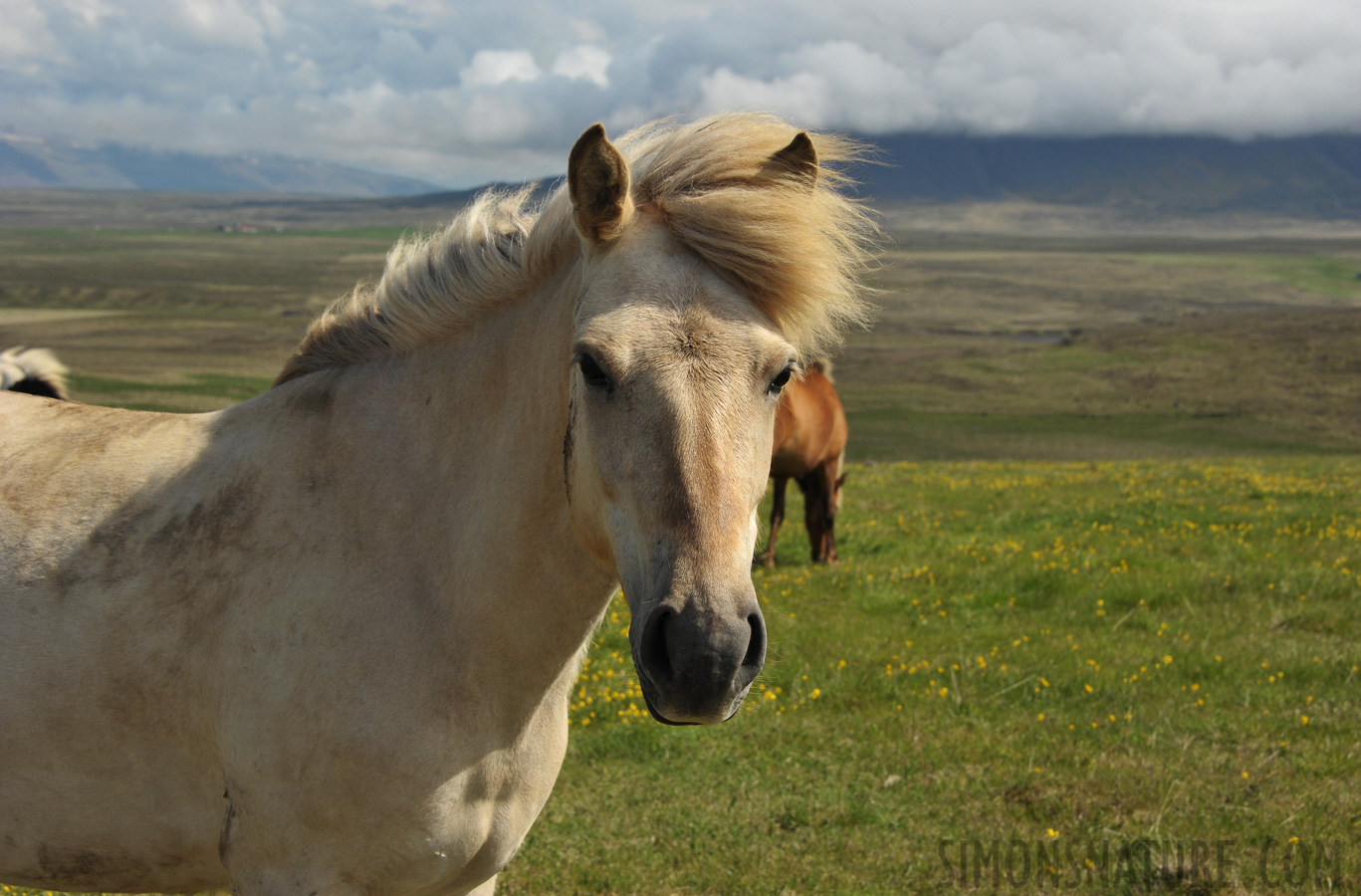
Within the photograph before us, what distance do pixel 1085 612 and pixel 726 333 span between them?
664 centimetres

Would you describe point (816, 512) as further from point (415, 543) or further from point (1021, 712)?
point (415, 543)

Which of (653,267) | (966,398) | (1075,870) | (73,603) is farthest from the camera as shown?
(966,398)

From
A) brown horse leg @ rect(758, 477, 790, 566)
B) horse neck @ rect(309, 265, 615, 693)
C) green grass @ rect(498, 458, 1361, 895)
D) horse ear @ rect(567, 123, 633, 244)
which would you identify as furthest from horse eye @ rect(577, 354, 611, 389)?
brown horse leg @ rect(758, 477, 790, 566)

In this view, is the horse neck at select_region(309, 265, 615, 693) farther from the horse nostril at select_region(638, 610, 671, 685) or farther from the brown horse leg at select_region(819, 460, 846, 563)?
the brown horse leg at select_region(819, 460, 846, 563)

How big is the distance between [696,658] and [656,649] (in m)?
0.12

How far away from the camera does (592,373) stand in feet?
7.61

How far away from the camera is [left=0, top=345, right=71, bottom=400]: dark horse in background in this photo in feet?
12.8

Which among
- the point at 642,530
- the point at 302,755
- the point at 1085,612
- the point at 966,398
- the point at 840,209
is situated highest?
the point at 840,209

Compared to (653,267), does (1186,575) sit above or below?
below

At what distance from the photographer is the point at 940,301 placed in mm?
124625

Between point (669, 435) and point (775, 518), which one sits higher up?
point (669, 435)

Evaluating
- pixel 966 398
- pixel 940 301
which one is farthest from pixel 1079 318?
pixel 966 398

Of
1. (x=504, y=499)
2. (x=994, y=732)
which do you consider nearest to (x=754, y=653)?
(x=504, y=499)

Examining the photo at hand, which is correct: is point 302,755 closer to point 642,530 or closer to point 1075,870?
point 642,530
